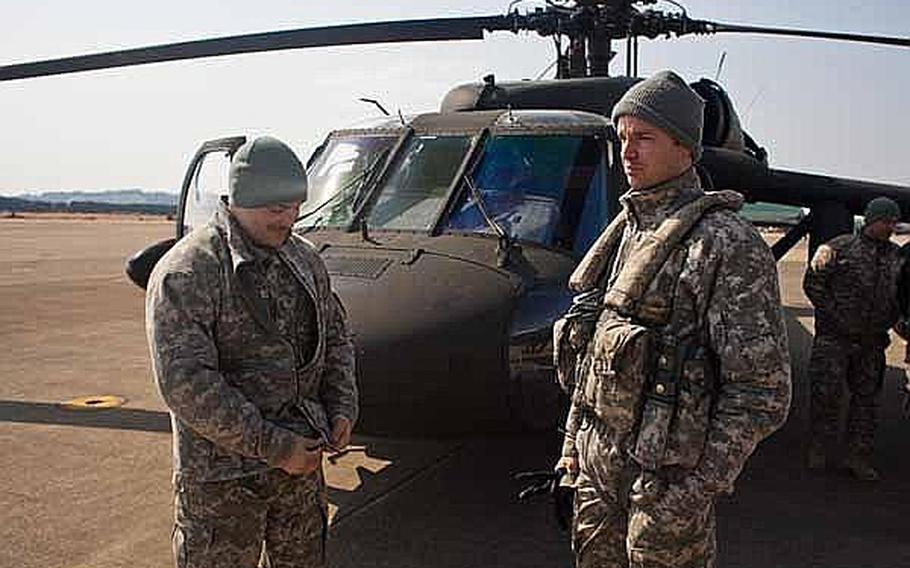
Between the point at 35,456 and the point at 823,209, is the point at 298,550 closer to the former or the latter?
the point at 35,456

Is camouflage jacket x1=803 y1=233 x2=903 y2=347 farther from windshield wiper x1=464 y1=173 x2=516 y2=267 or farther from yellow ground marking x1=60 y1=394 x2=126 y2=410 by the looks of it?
yellow ground marking x1=60 y1=394 x2=126 y2=410

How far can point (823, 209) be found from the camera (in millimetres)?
7242

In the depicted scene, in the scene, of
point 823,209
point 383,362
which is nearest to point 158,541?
point 383,362

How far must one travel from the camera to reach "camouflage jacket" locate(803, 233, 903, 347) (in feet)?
18.2

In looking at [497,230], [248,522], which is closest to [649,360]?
[248,522]

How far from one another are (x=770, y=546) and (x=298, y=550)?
2596mm

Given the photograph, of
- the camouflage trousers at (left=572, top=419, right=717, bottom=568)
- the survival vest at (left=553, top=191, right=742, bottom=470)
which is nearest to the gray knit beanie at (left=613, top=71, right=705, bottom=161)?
the survival vest at (left=553, top=191, right=742, bottom=470)

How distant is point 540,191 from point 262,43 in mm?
2069

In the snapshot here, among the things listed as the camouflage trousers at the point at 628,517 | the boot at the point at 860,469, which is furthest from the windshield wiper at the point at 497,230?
the boot at the point at 860,469

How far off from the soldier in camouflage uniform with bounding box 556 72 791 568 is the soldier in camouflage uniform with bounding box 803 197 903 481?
141 inches

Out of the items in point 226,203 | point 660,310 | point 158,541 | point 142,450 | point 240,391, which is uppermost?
point 226,203

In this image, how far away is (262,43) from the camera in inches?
223

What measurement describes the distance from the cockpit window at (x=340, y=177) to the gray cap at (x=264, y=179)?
2417 millimetres

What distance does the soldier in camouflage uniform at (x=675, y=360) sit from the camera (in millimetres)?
2252
